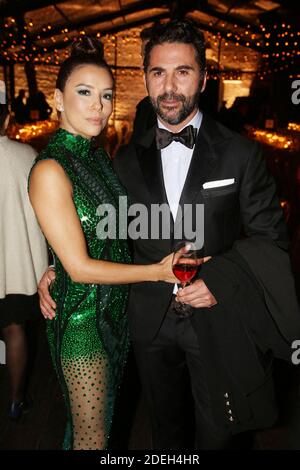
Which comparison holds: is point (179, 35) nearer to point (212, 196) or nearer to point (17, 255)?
point (212, 196)

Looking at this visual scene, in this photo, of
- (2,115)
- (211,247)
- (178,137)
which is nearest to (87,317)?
(211,247)

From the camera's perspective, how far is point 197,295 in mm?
1716

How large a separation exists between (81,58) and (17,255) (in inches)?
49.5

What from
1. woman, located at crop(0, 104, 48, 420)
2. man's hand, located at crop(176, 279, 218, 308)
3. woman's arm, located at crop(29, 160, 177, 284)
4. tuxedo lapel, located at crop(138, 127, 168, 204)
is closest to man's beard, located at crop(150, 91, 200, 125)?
tuxedo lapel, located at crop(138, 127, 168, 204)

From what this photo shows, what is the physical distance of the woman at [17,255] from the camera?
2.52 m

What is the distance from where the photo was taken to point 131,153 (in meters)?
1.99

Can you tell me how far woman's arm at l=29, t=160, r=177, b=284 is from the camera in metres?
1.65

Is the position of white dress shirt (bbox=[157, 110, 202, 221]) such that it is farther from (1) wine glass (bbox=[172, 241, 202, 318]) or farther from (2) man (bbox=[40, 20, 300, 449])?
(1) wine glass (bbox=[172, 241, 202, 318])

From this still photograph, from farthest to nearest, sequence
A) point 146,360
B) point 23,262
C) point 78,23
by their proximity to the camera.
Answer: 1. point 78,23
2. point 23,262
3. point 146,360

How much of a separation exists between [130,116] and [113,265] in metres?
14.3

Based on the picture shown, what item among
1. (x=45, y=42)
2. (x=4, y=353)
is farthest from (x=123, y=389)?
(x=45, y=42)

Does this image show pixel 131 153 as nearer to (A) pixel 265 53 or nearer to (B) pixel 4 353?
(B) pixel 4 353

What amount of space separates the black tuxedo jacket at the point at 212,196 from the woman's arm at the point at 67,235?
0.23 meters

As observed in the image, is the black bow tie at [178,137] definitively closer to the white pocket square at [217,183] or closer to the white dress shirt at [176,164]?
the white dress shirt at [176,164]
